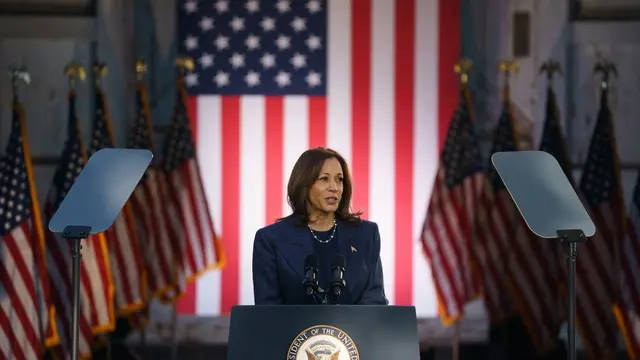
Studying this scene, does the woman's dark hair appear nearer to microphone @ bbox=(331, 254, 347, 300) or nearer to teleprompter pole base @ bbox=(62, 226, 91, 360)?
microphone @ bbox=(331, 254, 347, 300)

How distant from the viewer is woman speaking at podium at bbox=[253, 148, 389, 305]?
121 inches

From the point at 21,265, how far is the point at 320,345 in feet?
10.6

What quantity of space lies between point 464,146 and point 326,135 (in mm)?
873

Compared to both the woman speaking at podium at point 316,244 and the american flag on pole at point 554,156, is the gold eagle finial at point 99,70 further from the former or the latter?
the woman speaking at podium at point 316,244

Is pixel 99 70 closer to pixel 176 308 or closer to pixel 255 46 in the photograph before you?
pixel 255 46

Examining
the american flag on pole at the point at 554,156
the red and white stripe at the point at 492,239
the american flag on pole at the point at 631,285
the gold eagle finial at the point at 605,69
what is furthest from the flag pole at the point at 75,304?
the gold eagle finial at the point at 605,69

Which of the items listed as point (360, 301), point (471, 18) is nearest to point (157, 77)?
point (471, 18)

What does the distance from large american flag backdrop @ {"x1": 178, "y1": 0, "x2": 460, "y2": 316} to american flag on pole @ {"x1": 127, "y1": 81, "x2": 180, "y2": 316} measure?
28cm

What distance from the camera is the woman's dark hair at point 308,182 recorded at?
10.2 ft

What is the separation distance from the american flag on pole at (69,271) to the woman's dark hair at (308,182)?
2559 millimetres

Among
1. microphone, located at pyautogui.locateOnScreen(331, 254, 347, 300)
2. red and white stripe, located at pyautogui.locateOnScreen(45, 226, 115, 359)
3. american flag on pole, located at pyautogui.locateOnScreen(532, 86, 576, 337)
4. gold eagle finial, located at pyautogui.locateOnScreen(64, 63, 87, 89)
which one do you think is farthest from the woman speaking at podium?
gold eagle finial, located at pyautogui.locateOnScreen(64, 63, 87, 89)

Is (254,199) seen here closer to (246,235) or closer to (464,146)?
(246,235)

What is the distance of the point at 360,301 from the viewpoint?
3084 millimetres

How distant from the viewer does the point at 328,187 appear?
311 cm
